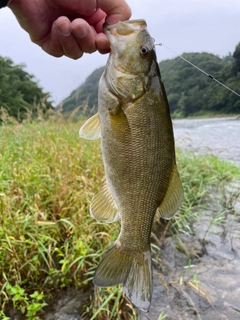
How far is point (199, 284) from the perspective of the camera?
3920mm

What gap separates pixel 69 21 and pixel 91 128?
61cm

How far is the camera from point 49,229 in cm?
385

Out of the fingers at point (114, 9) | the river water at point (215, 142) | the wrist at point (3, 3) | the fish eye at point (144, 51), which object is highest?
the wrist at point (3, 3)

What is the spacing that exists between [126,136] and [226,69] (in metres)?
17.0

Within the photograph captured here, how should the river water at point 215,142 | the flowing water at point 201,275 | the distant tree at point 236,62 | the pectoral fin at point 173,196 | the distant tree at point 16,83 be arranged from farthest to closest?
the distant tree at point 16,83 < the distant tree at point 236,62 < the river water at point 215,142 < the flowing water at point 201,275 < the pectoral fin at point 173,196

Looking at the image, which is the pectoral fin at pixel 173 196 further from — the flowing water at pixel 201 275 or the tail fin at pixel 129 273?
the flowing water at pixel 201 275

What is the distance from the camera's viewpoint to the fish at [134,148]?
158 centimetres

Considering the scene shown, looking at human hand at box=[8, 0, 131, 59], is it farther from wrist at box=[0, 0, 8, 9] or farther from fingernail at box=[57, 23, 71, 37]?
wrist at box=[0, 0, 8, 9]

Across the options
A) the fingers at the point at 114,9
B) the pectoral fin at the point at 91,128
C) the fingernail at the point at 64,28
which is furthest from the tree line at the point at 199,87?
the pectoral fin at the point at 91,128

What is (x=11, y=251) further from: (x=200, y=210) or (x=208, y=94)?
(x=208, y=94)

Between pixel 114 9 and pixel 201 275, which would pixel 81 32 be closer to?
pixel 114 9

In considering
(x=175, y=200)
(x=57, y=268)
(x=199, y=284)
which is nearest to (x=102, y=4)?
(x=175, y=200)

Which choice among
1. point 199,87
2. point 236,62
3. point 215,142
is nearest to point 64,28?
point 215,142

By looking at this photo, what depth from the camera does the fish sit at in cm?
158
